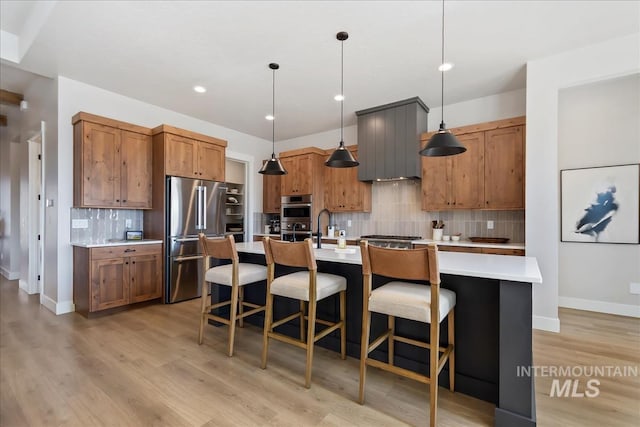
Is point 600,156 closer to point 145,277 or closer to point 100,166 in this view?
point 145,277

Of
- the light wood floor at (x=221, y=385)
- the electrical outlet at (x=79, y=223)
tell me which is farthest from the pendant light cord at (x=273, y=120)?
the electrical outlet at (x=79, y=223)

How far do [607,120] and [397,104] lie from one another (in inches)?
101

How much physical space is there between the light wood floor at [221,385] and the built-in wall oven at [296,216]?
242 centimetres

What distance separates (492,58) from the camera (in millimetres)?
3076

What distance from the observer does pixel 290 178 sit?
18.1 feet

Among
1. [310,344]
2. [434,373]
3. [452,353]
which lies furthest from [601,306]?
[310,344]

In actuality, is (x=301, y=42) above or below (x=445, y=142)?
above

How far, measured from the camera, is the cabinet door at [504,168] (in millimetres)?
3564

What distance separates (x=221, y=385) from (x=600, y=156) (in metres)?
4.91

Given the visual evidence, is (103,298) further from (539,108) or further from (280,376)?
(539,108)

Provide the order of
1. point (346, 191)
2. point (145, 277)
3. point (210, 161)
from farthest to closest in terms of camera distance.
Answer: point (346, 191), point (210, 161), point (145, 277)

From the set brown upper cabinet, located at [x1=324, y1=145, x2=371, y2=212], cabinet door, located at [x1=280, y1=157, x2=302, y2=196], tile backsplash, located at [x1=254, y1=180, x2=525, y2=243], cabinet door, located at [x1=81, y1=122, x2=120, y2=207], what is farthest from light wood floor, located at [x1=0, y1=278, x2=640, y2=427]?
cabinet door, located at [x1=280, y1=157, x2=302, y2=196]

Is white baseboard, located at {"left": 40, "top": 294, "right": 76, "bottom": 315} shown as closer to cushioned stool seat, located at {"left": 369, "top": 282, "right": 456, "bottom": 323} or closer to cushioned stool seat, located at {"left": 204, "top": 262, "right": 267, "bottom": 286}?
cushioned stool seat, located at {"left": 204, "top": 262, "right": 267, "bottom": 286}

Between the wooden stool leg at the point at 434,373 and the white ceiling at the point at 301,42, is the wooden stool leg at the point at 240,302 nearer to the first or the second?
the wooden stool leg at the point at 434,373
